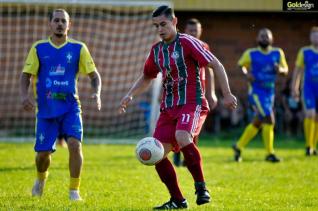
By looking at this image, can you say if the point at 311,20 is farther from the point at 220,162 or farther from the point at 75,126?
the point at 75,126

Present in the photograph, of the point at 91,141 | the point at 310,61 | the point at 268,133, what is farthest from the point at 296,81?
the point at 91,141

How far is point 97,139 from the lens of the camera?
17359mm

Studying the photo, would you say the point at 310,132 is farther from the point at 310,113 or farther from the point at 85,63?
the point at 85,63

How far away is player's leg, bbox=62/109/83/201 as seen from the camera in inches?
320

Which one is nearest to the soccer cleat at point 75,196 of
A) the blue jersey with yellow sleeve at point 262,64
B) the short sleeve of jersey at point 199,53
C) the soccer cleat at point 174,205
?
the soccer cleat at point 174,205

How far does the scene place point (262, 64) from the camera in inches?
521

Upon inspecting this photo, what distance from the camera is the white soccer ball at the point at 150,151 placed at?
7082mm

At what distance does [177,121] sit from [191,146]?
30cm

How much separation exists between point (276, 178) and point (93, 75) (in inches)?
134

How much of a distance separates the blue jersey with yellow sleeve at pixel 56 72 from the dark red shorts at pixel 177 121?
3.94ft

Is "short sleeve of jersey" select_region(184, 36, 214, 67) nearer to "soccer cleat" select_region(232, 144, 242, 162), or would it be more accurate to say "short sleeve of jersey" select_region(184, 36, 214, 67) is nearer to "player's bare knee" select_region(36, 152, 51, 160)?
"player's bare knee" select_region(36, 152, 51, 160)

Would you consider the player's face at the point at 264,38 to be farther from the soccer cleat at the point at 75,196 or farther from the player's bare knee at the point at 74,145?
the soccer cleat at the point at 75,196

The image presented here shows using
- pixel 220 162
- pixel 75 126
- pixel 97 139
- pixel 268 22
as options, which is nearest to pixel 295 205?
pixel 75 126

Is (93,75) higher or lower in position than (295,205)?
higher
